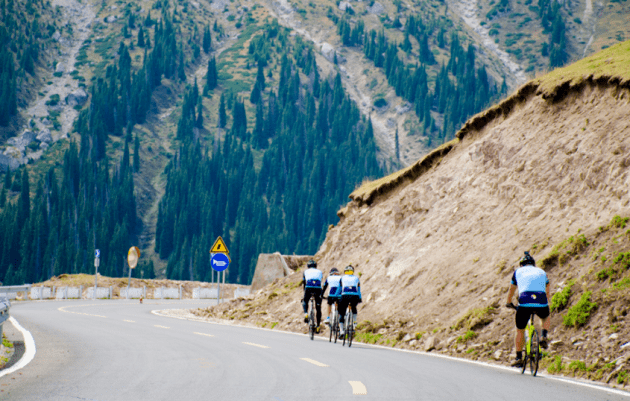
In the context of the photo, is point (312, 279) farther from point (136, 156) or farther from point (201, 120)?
point (201, 120)

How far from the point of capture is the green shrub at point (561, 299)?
11.8 m

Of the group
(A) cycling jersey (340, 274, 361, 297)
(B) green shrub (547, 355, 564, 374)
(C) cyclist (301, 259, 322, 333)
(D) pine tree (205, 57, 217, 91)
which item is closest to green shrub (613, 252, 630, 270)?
(B) green shrub (547, 355, 564, 374)

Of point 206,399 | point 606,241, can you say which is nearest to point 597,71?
point 606,241

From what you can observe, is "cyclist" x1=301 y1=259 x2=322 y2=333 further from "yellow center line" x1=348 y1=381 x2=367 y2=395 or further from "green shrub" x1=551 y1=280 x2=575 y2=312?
"yellow center line" x1=348 y1=381 x2=367 y2=395

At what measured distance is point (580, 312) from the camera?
11109mm

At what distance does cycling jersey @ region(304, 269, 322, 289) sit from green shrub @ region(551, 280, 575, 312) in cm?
572

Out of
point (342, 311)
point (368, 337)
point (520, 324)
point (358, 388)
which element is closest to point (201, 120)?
point (368, 337)

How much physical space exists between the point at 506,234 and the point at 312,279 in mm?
5332

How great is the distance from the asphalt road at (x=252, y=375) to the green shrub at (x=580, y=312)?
178 cm

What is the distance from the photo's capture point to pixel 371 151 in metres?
143

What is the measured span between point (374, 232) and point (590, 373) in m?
14.3

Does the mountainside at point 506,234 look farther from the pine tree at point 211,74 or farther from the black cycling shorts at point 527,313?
the pine tree at point 211,74

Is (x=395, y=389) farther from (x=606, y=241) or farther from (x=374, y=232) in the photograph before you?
(x=374, y=232)

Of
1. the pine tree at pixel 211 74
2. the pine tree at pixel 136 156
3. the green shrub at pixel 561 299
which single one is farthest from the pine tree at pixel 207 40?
the green shrub at pixel 561 299
